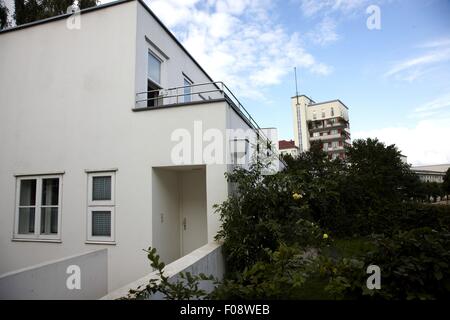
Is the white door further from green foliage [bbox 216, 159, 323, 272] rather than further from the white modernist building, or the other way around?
green foliage [bbox 216, 159, 323, 272]

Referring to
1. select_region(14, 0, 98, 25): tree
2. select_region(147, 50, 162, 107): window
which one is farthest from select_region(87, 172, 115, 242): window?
select_region(14, 0, 98, 25): tree

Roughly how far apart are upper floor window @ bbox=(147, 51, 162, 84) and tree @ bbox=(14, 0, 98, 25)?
370 inches

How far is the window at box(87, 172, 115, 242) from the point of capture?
20.3ft

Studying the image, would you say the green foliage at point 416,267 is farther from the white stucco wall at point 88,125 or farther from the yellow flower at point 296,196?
the white stucco wall at point 88,125

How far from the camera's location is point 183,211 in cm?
714

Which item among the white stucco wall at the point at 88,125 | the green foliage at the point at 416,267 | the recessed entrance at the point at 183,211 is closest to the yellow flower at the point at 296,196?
the white stucco wall at the point at 88,125

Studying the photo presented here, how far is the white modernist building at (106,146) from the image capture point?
5801mm

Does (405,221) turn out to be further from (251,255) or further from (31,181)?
(31,181)

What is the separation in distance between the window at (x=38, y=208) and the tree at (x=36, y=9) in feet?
34.6

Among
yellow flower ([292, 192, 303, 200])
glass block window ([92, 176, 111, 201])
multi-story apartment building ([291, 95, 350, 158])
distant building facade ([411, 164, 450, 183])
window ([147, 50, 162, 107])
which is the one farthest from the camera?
multi-story apartment building ([291, 95, 350, 158])

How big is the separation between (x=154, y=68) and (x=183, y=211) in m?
4.16

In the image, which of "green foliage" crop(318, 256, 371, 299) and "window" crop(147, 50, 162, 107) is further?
"window" crop(147, 50, 162, 107)

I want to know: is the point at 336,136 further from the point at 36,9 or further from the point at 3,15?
the point at 3,15

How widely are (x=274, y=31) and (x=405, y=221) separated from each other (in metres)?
8.03
